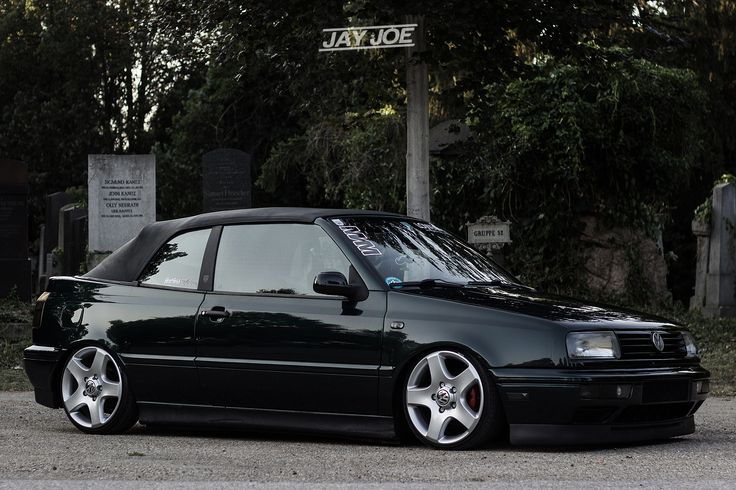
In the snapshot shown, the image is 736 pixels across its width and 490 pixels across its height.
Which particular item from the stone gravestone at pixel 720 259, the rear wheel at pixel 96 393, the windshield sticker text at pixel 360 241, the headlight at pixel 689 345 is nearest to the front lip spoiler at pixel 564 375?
the headlight at pixel 689 345

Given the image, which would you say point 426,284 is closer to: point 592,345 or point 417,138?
point 592,345

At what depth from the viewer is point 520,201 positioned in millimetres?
19609

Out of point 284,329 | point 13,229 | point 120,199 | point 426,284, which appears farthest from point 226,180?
point 426,284

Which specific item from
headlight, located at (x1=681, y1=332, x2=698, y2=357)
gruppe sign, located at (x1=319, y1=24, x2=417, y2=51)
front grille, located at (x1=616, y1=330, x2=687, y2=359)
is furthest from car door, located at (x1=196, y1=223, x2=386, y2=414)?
gruppe sign, located at (x1=319, y1=24, x2=417, y2=51)

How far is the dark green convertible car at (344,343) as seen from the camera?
286 inches

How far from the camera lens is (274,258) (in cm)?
823

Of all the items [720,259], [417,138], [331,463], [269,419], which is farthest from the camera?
[720,259]

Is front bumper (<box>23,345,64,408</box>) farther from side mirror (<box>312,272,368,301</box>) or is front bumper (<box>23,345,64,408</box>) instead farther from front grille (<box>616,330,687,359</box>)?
front grille (<box>616,330,687,359</box>)

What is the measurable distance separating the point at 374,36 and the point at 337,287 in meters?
5.61

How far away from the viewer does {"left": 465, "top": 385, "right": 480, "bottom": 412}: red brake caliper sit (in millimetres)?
7332

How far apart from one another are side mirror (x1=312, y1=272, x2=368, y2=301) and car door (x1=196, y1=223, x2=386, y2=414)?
0.04 m

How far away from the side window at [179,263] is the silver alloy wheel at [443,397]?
172 cm

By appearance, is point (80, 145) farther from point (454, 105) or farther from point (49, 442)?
point (49, 442)

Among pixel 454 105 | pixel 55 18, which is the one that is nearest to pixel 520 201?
pixel 454 105
